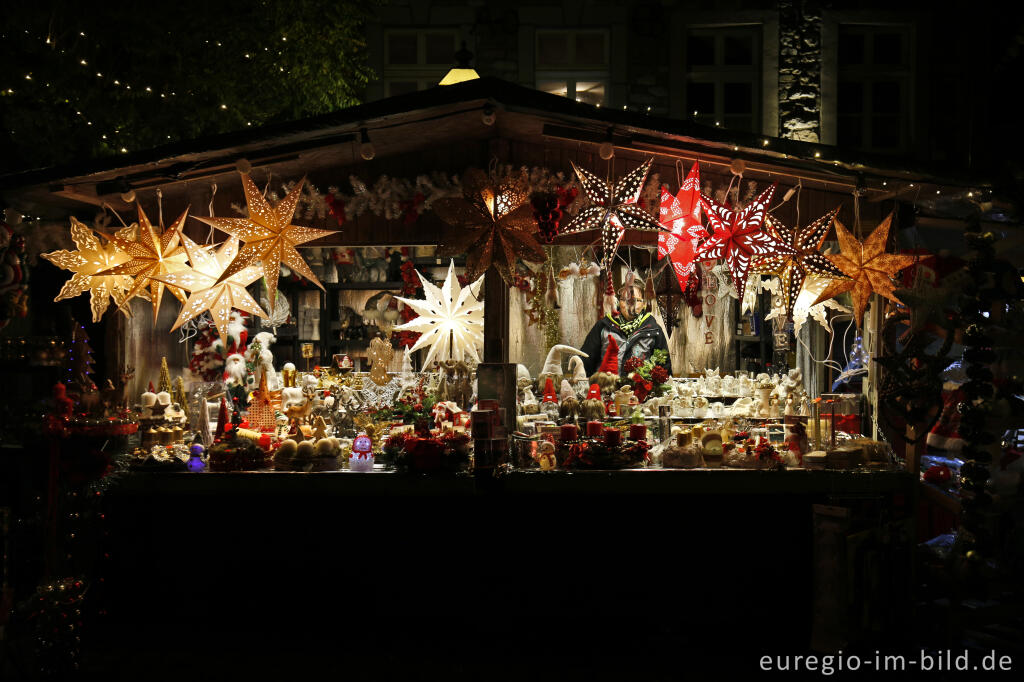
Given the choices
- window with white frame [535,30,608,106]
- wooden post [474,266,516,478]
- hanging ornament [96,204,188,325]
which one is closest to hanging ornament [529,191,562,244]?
wooden post [474,266,516,478]

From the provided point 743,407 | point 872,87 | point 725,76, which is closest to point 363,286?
point 743,407

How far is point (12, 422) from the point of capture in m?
5.48

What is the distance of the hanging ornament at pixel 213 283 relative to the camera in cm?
652

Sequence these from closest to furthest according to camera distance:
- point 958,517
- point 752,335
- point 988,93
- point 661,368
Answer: point 958,517 → point 661,368 → point 752,335 → point 988,93

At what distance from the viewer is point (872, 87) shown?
41.8ft

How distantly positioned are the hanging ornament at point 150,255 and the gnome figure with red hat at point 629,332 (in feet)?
14.5

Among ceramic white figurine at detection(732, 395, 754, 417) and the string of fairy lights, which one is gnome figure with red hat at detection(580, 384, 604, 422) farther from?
the string of fairy lights

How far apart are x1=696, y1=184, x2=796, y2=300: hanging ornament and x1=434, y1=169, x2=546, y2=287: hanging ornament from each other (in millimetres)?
1331

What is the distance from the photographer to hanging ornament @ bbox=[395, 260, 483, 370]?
27.2 ft

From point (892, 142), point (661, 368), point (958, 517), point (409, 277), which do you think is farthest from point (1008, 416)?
point (892, 142)

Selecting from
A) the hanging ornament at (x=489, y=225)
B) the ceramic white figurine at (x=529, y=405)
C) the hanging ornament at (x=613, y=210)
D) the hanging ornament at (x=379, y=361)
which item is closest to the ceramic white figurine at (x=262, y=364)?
the hanging ornament at (x=379, y=361)

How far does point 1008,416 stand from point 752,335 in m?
3.92

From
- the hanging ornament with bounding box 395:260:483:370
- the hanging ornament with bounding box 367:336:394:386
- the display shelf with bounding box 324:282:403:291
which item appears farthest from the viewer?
the display shelf with bounding box 324:282:403:291

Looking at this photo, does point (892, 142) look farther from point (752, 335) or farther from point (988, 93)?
point (752, 335)
